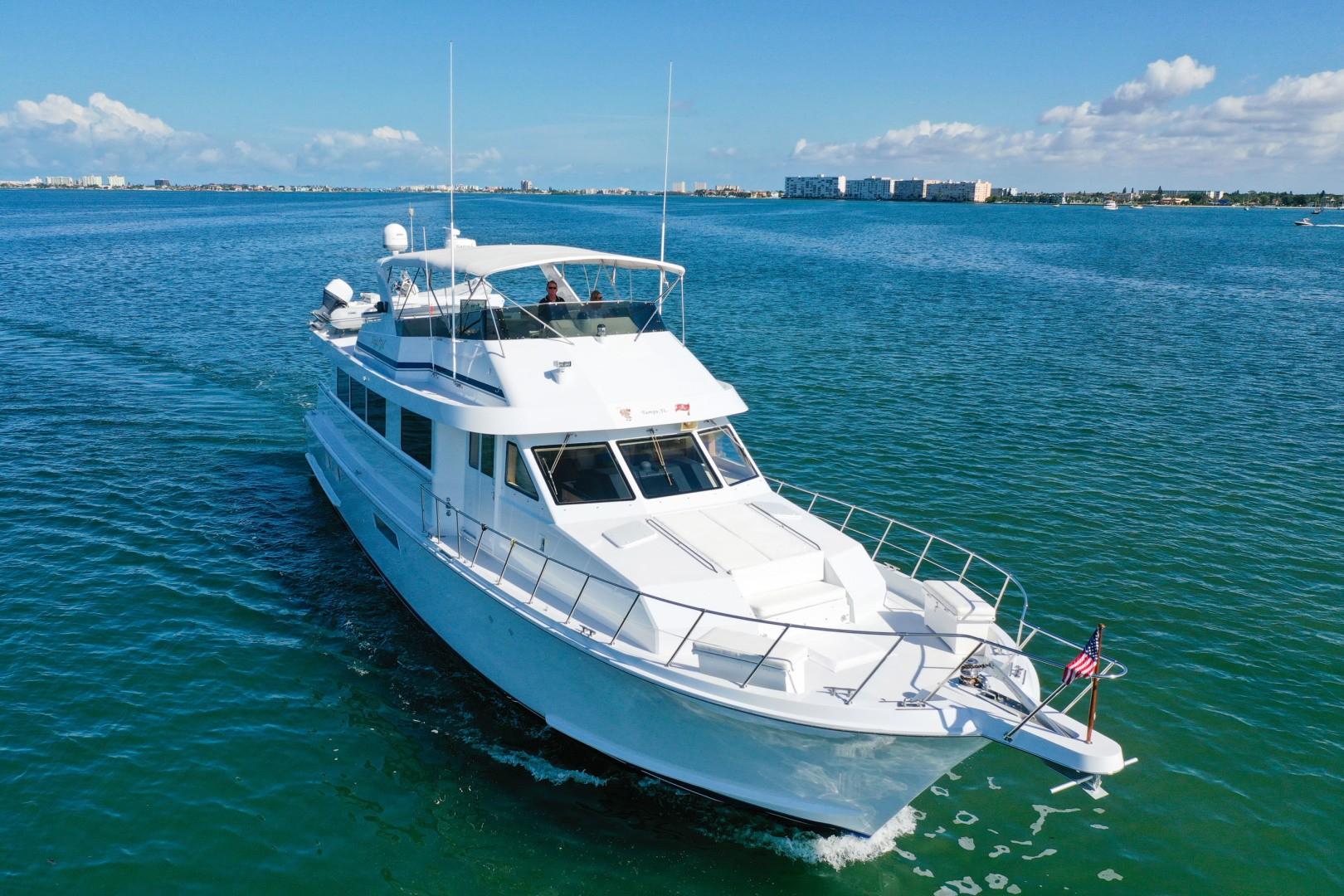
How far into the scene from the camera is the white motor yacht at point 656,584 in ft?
24.4

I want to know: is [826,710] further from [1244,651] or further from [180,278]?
[180,278]

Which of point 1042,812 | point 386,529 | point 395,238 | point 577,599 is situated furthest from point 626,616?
point 395,238

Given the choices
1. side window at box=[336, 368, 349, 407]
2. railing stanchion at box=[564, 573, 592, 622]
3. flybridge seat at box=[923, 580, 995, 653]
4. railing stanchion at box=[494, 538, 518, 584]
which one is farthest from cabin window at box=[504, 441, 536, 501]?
side window at box=[336, 368, 349, 407]

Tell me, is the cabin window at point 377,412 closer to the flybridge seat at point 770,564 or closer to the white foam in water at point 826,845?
the flybridge seat at point 770,564

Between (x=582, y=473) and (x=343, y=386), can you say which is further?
(x=343, y=386)

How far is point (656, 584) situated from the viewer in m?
8.43

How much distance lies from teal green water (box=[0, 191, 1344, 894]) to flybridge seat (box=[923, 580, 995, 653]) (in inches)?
86.1

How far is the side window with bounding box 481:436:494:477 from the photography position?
34.0 ft

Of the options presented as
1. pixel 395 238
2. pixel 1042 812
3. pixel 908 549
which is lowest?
pixel 1042 812

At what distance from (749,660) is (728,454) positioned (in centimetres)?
395

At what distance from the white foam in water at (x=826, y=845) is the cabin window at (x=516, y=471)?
457cm

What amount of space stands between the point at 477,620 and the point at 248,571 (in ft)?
19.1

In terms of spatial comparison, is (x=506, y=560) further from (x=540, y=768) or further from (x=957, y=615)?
(x=957, y=615)

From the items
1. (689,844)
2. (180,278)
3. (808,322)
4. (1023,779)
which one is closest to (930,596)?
(1023,779)
